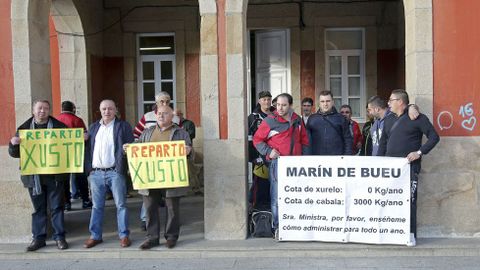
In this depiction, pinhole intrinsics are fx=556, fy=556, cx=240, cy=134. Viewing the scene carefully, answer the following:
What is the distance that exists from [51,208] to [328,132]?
364 centimetres

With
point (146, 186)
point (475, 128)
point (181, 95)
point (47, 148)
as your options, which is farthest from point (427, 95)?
point (181, 95)

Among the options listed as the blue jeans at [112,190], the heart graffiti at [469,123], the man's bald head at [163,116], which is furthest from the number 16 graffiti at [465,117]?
the blue jeans at [112,190]

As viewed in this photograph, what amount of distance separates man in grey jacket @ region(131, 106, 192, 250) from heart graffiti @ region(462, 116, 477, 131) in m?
3.40

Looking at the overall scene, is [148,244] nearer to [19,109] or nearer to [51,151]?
[51,151]

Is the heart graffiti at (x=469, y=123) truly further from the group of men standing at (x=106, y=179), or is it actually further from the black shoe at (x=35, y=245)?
the black shoe at (x=35, y=245)

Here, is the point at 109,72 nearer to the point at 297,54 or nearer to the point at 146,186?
the point at 297,54

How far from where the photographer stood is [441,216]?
6926 millimetres

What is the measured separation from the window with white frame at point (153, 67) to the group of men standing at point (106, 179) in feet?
16.7

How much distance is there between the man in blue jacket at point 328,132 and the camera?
7137 mm

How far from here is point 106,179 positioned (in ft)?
22.4

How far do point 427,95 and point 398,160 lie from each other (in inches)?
39.1

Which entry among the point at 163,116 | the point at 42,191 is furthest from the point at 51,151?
the point at 163,116

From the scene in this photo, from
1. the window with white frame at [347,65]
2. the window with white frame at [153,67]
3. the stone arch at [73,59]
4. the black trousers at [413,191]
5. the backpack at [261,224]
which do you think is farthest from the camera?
the window with white frame at [153,67]

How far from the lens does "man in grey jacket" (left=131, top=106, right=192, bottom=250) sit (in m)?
6.68
